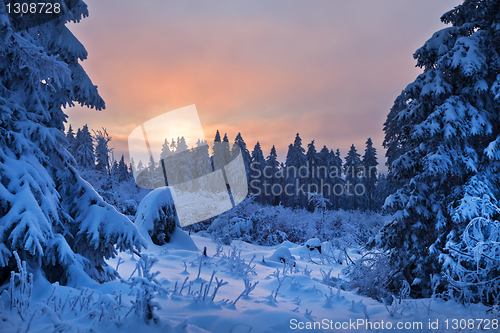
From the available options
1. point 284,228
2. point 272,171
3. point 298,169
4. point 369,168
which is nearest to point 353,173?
point 369,168

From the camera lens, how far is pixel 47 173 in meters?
4.08

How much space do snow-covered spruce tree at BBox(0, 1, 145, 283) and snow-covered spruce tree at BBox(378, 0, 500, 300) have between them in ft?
20.3

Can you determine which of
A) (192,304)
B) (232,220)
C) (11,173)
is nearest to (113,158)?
(232,220)

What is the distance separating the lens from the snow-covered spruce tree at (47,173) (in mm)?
3453

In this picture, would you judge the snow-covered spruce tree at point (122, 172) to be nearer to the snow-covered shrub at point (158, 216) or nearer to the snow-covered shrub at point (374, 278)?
the snow-covered shrub at point (158, 216)

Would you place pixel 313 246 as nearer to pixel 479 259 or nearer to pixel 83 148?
pixel 479 259

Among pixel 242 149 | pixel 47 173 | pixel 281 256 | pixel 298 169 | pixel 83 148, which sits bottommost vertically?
pixel 281 256

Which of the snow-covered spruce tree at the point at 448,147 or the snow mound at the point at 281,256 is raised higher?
the snow-covered spruce tree at the point at 448,147

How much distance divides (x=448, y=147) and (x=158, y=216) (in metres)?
9.31

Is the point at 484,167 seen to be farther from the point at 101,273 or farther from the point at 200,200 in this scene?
the point at 200,200

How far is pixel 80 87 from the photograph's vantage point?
517cm

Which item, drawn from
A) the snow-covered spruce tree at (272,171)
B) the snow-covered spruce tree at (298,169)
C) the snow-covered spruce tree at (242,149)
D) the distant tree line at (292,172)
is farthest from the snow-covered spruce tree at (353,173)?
the snow-covered spruce tree at (242,149)

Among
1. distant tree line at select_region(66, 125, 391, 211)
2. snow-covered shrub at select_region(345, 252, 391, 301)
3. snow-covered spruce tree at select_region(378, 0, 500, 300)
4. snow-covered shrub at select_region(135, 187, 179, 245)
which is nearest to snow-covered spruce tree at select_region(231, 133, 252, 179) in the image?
distant tree line at select_region(66, 125, 391, 211)

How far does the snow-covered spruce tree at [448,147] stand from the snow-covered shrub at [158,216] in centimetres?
760
